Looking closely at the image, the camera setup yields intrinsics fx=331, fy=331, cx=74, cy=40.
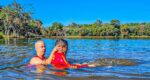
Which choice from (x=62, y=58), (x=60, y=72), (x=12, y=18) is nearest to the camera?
(x=60, y=72)

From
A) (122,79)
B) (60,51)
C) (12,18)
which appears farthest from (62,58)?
(12,18)

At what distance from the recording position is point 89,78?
1097 cm

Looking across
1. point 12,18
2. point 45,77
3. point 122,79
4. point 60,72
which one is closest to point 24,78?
point 45,77

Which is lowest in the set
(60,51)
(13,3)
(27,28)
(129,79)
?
(129,79)

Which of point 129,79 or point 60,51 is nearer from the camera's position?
point 129,79

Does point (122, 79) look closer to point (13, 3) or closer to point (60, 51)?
point (60, 51)

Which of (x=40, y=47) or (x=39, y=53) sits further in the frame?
(x=39, y=53)

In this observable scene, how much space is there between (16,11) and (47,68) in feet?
439

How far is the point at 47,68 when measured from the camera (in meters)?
13.0

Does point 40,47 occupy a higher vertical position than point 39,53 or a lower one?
higher

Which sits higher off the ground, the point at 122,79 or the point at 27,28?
the point at 27,28

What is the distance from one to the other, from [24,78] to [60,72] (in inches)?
67.2

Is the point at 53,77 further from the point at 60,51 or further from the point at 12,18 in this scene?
the point at 12,18

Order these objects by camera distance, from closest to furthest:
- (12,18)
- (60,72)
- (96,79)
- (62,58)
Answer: (96,79), (60,72), (62,58), (12,18)
